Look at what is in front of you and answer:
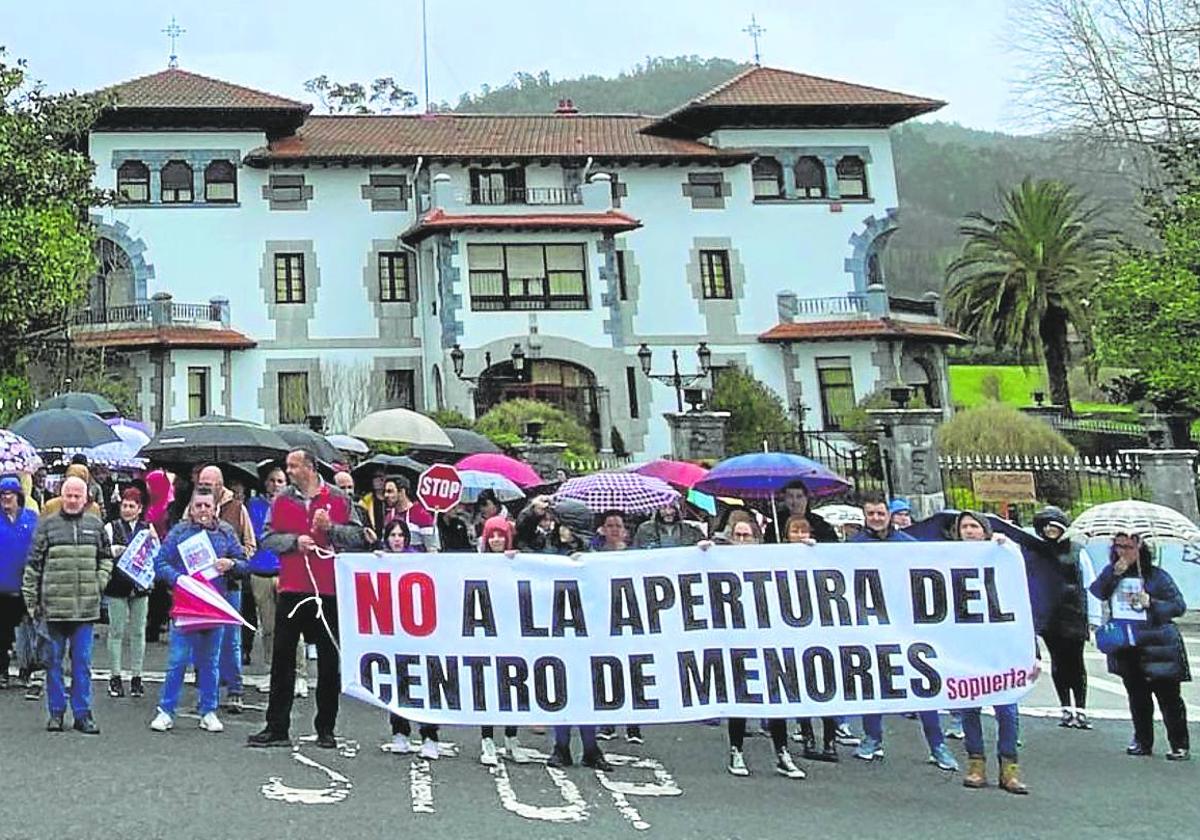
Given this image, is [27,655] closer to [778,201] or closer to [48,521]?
[48,521]

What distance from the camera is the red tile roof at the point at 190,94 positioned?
35.6 metres

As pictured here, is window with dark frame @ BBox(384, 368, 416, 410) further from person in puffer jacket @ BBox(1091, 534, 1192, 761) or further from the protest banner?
person in puffer jacket @ BBox(1091, 534, 1192, 761)

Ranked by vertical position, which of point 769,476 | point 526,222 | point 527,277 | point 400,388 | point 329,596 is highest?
point 526,222

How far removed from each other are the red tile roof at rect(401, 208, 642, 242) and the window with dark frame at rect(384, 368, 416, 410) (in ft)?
13.9

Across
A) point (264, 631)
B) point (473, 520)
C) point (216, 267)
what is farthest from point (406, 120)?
point (264, 631)

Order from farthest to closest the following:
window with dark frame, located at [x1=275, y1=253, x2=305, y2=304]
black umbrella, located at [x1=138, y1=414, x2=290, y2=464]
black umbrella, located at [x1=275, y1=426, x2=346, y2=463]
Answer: window with dark frame, located at [x1=275, y1=253, x2=305, y2=304] < black umbrella, located at [x1=275, y1=426, x2=346, y2=463] < black umbrella, located at [x1=138, y1=414, x2=290, y2=464]

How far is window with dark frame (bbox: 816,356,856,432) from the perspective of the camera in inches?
1444

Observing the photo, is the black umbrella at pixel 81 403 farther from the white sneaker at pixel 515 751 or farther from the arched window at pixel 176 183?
the arched window at pixel 176 183

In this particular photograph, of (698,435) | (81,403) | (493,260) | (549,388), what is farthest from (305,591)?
(493,260)

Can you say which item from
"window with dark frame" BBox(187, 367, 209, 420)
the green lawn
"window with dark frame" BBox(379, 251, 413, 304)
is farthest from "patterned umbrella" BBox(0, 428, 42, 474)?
the green lawn

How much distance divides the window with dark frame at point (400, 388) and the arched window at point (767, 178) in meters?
12.8

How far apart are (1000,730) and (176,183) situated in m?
33.4

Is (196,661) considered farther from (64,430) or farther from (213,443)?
(64,430)

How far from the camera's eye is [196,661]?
8828 millimetres
